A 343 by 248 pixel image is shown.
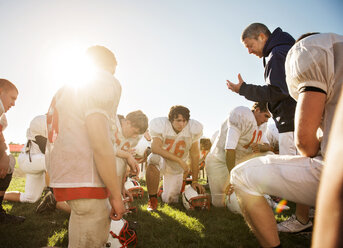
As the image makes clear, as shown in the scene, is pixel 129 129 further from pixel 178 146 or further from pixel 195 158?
pixel 195 158

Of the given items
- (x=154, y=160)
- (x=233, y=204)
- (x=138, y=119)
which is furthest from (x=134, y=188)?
(x=233, y=204)

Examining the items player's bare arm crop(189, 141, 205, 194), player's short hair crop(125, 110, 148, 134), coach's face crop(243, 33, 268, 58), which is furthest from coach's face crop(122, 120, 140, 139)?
coach's face crop(243, 33, 268, 58)

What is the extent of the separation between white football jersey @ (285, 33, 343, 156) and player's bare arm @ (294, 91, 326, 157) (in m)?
0.06

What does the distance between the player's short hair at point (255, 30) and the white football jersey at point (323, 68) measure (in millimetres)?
2038

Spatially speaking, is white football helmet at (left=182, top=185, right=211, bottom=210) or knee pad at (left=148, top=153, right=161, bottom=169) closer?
white football helmet at (left=182, top=185, right=211, bottom=210)

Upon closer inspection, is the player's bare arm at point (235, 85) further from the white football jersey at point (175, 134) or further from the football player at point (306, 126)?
the white football jersey at point (175, 134)

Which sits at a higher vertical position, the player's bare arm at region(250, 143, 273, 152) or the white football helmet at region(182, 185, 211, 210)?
the player's bare arm at region(250, 143, 273, 152)

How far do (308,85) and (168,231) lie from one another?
2.81 metres

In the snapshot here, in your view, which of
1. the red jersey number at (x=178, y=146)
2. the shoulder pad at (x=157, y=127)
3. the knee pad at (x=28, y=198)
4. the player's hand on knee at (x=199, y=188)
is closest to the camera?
the player's hand on knee at (x=199, y=188)

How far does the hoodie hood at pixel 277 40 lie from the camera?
3165 millimetres

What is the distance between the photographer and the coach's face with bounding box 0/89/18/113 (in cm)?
321

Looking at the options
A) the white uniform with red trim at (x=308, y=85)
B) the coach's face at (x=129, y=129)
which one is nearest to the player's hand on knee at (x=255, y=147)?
the coach's face at (x=129, y=129)

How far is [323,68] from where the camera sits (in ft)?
4.70

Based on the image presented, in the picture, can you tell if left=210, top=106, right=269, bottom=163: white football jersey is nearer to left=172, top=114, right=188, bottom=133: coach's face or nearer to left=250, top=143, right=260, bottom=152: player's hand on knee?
left=250, top=143, right=260, bottom=152: player's hand on knee
